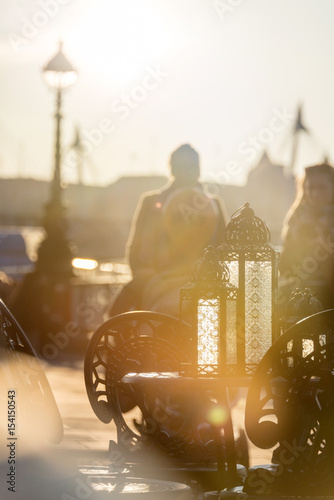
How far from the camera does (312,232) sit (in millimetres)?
8289

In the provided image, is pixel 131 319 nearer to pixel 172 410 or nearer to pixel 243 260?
pixel 172 410

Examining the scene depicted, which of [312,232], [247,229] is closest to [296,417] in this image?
[247,229]

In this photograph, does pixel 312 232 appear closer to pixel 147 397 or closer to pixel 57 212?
pixel 147 397

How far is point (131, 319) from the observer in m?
5.89

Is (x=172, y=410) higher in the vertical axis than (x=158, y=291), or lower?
lower

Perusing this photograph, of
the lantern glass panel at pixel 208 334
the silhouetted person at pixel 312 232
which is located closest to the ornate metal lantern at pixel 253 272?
the lantern glass panel at pixel 208 334

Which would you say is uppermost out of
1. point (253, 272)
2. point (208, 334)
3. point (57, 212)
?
point (57, 212)

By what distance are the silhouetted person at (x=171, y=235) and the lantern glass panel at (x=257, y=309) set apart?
2.71 meters

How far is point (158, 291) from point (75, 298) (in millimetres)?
13753

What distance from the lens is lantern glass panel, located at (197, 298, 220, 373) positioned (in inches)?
185

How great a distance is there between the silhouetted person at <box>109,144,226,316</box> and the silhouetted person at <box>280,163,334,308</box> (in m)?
0.51

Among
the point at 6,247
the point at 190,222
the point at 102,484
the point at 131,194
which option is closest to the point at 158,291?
the point at 190,222

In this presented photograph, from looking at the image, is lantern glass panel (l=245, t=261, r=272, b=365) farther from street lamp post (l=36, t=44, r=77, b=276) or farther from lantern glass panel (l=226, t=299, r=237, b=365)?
street lamp post (l=36, t=44, r=77, b=276)

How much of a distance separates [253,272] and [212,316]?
0.27 metres
